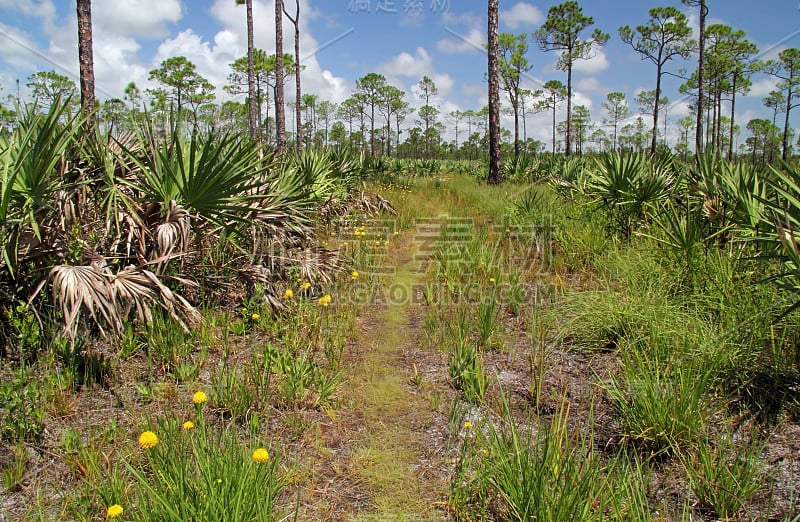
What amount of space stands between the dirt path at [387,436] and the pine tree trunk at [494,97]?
11.0 meters

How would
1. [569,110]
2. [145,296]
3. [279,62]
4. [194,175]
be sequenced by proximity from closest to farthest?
[145,296], [194,175], [279,62], [569,110]

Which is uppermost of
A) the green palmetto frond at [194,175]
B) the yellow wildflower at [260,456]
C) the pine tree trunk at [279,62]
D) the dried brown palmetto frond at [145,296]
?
the pine tree trunk at [279,62]

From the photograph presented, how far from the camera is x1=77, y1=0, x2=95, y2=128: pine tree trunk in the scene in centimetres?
677

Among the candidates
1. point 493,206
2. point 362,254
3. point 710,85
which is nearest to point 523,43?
point 710,85

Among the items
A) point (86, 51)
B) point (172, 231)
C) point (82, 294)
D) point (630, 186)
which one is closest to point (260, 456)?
point (82, 294)

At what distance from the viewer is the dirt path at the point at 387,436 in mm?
2078

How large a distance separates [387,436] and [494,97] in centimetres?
1283

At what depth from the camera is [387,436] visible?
2.63 meters

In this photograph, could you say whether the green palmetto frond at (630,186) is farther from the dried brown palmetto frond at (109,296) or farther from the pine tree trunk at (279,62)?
the pine tree trunk at (279,62)

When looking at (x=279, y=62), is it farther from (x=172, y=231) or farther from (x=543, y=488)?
(x=543, y=488)

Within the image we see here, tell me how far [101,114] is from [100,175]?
2.25 feet

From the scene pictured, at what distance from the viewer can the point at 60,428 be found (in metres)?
2.47

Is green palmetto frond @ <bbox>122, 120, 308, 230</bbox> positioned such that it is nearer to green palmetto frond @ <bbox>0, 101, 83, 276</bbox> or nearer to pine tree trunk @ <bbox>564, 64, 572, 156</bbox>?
green palmetto frond @ <bbox>0, 101, 83, 276</bbox>

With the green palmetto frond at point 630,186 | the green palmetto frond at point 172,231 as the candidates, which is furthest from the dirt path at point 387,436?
the green palmetto frond at point 630,186
